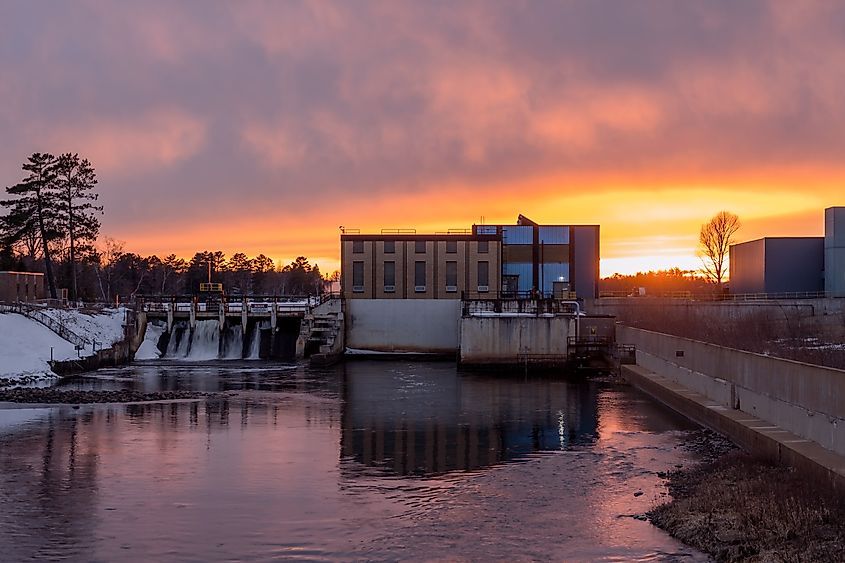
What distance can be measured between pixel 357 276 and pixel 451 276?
23.8 ft

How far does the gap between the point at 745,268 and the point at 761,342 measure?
136 feet

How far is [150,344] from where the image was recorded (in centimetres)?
6631

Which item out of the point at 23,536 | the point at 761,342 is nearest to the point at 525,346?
the point at 761,342

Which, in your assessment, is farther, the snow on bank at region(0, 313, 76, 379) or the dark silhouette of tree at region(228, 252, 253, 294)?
the dark silhouette of tree at region(228, 252, 253, 294)

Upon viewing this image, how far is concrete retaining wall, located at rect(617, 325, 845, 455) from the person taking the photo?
1864cm

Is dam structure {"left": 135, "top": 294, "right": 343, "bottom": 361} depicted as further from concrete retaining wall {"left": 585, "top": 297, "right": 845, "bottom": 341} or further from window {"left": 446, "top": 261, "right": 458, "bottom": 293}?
concrete retaining wall {"left": 585, "top": 297, "right": 845, "bottom": 341}

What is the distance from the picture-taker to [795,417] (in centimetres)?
2148

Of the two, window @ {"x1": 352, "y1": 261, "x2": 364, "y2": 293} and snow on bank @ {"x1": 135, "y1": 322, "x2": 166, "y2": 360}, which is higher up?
window @ {"x1": 352, "y1": 261, "x2": 364, "y2": 293}

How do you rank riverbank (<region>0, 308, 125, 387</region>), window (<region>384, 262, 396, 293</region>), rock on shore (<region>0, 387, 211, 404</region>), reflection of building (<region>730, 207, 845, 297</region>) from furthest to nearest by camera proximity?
reflection of building (<region>730, 207, 845, 297</region>) < window (<region>384, 262, 396, 293</region>) < riverbank (<region>0, 308, 125, 387</region>) < rock on shore (<region>0, 387, 211, 404</region>)

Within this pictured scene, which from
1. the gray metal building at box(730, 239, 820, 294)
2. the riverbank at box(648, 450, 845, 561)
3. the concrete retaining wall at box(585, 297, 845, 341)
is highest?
the gray metal building at box(730, 239, 820, 294)

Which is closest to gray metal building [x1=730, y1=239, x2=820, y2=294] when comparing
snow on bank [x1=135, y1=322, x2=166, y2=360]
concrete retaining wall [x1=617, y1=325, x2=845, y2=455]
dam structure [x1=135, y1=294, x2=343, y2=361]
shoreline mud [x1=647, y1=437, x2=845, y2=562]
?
dam structure [x1=135, y1=294, x2=343, y2=361]

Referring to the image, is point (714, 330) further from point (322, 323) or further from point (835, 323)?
Result: point (322, 323)

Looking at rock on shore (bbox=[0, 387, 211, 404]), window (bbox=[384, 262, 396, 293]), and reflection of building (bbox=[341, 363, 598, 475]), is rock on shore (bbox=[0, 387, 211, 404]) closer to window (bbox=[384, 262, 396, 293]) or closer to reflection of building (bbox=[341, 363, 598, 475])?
reflection of building (bbox=[341, 363, 598, 475])

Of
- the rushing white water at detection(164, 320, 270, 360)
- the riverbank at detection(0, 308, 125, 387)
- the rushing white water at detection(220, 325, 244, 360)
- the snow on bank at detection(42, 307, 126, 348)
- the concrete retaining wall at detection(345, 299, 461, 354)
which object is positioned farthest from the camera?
the concrete retaining wall at detection(345, 299, 461, 354)
